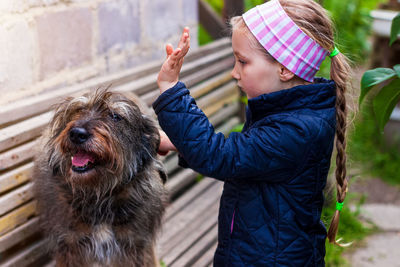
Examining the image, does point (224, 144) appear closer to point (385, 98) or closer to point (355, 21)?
point (385, 98)

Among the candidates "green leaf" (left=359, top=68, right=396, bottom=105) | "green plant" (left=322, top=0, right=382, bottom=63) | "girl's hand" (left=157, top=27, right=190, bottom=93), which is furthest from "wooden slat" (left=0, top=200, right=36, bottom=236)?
"green plant" (left=322, top=0, right=382, bottom=63)

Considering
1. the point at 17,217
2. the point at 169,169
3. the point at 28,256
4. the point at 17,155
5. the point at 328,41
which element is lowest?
the point at 169,169

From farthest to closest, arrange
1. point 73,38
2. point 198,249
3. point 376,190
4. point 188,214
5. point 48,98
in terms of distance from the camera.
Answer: point 376,190, point 188,214, point 73,38, point 198,249, point 48,98

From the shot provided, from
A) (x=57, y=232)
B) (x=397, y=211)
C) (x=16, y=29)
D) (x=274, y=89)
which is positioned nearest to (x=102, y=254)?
(x=57, y=232)

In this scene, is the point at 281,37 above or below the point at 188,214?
above

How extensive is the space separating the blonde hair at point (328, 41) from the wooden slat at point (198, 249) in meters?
1.41

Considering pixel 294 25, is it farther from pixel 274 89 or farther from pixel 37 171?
pixel 37 171

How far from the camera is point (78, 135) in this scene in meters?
2.43

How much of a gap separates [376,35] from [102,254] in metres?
4.89

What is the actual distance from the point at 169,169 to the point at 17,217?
5.24 ft

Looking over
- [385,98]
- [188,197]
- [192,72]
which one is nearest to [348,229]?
[188,197]

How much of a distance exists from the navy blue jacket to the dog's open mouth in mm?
567

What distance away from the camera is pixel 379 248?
14.1ft

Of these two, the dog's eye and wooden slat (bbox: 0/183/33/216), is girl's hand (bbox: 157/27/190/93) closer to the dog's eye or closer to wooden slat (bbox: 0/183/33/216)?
the dog's eye
